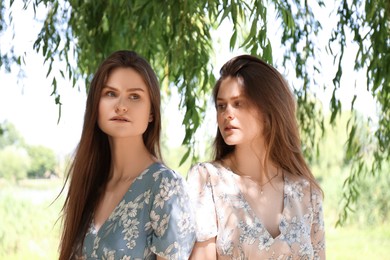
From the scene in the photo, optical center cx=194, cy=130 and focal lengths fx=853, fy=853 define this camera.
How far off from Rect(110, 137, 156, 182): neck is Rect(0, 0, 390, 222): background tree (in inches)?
20.8

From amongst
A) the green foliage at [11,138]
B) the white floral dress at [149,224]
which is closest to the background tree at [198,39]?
the white floral dress at [149,224]

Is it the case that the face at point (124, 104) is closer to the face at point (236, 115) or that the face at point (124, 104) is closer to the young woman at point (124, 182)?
the young woman at point (124, 182)

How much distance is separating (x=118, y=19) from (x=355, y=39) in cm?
91

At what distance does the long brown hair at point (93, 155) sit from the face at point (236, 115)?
16 cm

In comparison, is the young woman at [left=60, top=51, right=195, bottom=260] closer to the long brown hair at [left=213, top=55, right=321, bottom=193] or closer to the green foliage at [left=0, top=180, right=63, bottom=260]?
the long brown hair at [left=213, top=55, right=321, bottom=193]

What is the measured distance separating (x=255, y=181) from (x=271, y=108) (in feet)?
0.64

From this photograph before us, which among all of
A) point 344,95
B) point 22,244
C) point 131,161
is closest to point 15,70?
point 344,95

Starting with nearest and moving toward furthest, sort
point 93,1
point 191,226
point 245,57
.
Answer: point 191,226 < point 245,57 < point 93,1

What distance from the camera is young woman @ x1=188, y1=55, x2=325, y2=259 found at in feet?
6.74

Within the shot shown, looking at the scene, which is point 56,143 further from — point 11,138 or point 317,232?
point 317,232

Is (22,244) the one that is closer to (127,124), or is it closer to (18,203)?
(18,203)

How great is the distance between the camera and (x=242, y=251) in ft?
6.71

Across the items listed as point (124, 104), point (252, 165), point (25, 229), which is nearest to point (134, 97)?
point (124, 104)

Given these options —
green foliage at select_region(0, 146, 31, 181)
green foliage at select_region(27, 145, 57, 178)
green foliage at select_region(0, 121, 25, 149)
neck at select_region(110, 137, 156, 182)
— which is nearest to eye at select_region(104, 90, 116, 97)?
neck at select_region(110, 137, 156, 182)
